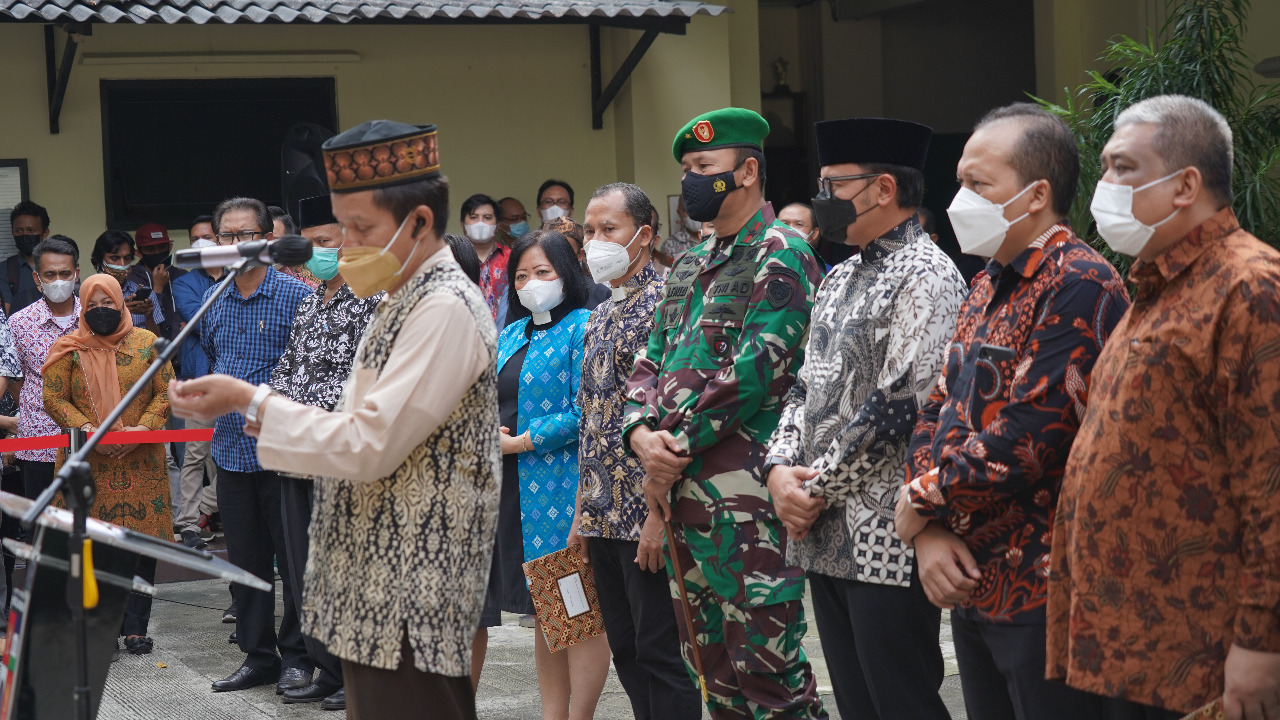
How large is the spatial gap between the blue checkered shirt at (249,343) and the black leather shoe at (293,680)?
867mm

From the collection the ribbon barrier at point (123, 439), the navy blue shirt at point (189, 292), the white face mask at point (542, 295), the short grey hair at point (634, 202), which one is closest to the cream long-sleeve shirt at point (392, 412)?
the short grey hair at point (634, 202)

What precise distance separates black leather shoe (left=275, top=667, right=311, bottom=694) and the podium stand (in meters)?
2.85

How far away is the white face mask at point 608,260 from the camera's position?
4.54 m

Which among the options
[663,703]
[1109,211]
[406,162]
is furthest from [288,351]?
[1109,211]

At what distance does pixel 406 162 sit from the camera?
2.95 m

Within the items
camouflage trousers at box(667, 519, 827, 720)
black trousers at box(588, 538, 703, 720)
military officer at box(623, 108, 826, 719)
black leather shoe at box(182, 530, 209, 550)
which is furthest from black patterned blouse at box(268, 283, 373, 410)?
black leather shoe at box(182, 530, 209, 550)

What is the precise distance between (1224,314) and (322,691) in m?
4.25

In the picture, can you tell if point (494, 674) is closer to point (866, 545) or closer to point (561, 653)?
point (561, 653)

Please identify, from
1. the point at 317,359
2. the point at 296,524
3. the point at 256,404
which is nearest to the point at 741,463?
the point at 256,404

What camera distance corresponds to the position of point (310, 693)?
5.59 m

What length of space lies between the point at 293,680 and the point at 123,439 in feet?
5.23

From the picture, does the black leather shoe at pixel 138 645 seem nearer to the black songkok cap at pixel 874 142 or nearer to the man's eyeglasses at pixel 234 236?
the man's eyeglasses at pixel 234 236

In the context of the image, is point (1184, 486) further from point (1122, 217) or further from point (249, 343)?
point (249, 343)

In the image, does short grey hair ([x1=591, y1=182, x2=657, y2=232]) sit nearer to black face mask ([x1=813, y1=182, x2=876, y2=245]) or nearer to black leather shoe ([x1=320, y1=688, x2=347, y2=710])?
black face mask ([x1=813, y1=182, x2=876, y2=245])
